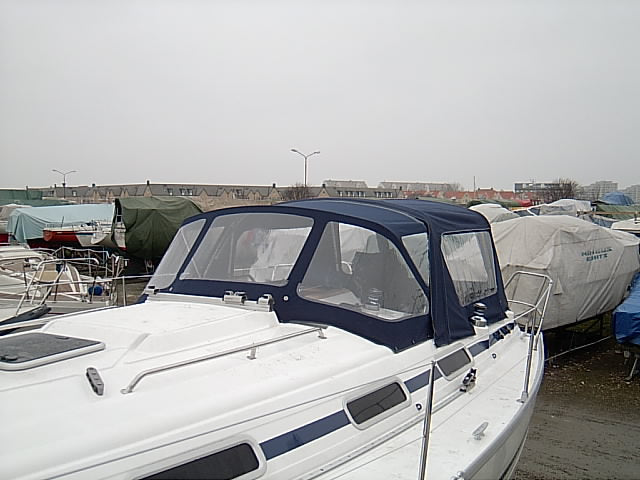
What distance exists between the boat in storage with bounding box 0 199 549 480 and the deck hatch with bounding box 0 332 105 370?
1cm

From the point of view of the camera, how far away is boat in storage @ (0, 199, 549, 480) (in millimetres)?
1975

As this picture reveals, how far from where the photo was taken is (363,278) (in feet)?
11.5

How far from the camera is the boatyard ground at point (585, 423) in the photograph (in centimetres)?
473

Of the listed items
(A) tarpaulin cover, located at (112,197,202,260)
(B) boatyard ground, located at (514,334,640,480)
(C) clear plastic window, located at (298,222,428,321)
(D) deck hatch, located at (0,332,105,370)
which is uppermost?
(C) clear plastic window, located at (298,222,428,321)

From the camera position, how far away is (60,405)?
6.61 feet

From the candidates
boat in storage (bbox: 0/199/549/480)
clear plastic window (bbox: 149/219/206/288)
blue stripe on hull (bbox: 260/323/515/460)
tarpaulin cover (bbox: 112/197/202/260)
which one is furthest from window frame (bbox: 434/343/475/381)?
tarpaulin cover (bbox: 112/197/202/260)

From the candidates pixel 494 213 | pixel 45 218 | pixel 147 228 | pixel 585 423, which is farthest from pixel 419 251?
pixel 45 218

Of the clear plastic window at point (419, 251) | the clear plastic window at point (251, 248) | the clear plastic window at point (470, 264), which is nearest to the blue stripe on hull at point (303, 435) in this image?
the clear plastic window at point (251, 248)

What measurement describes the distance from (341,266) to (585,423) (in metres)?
3.94

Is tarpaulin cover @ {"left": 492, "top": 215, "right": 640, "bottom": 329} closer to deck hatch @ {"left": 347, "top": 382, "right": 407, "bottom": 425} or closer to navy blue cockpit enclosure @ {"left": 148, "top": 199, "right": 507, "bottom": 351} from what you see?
navy blue cockpit enclosure @ {"left": 148, "top": 199, "right": 507, "bottom": 351}

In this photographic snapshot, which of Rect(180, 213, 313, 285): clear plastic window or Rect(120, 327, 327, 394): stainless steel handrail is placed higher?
Rect(180, 213, 313, 285): clear plastic window

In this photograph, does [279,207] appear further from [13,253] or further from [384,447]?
[13,253]

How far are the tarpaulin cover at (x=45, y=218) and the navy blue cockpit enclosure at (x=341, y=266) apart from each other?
17617 millimetres

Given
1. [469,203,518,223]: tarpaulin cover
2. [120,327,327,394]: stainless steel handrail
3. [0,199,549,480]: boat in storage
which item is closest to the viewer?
[0,199,549,480]: boat in storage
